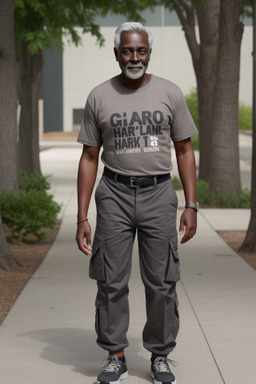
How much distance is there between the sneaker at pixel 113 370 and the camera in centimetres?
561

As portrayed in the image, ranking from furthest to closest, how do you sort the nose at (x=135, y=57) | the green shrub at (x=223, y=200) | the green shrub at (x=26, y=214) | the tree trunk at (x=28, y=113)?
the tree trunk at (x=28, y=113)
the green shrub at (x=223, y=200)
the green shrub at (x=26, y=214)
the nose at (x=135, y=57)

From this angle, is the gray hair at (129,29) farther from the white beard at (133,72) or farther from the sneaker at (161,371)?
the sneaker at (161,371)

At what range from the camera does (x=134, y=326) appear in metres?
7.23

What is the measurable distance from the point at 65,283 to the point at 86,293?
0.64 meters

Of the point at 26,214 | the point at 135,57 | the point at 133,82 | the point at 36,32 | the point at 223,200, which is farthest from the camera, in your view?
the point at 36,32

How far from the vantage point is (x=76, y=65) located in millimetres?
69000

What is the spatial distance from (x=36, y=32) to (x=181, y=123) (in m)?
13.5

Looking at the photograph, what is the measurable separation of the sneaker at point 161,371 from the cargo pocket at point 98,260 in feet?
2.01

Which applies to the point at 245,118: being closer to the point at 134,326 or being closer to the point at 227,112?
the point at 227,112

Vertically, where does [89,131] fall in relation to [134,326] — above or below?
above

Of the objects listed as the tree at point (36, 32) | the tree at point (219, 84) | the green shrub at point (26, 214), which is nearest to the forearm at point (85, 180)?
the green shrub at point (26, 214)

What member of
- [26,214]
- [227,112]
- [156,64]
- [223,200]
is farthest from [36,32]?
[156,64]

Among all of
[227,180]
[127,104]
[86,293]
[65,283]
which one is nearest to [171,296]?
[127,104]

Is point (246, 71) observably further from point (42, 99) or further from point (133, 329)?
point (133, 329)
